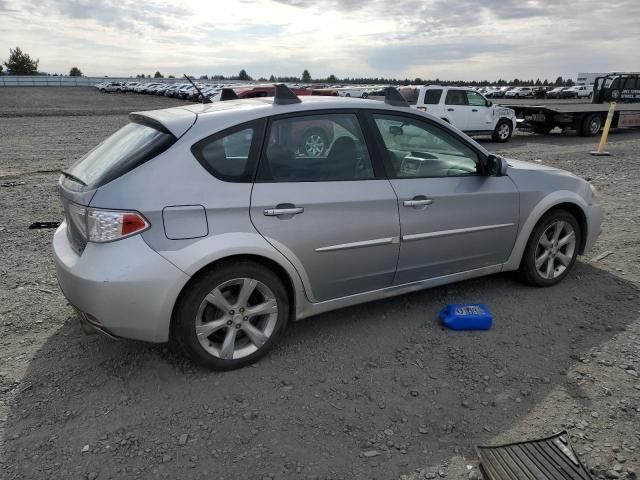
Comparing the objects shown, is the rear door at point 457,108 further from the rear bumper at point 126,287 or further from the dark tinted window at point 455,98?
the rear bumper at point 126,287

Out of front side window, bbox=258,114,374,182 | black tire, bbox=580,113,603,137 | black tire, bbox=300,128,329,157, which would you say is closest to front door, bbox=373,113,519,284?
front side window, bbox=258,114,374,182

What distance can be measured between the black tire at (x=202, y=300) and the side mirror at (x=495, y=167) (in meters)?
1.92

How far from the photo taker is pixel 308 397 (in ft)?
10.3

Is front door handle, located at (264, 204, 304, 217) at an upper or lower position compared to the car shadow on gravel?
upper

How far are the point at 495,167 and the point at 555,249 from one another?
112 cm

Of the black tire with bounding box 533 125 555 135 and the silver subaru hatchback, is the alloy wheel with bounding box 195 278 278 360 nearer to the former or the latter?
the silver subaru hatchback

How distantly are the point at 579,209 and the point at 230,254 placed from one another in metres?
3.31

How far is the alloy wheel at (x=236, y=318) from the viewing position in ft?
10.5

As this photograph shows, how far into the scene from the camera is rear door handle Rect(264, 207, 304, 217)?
3.24m

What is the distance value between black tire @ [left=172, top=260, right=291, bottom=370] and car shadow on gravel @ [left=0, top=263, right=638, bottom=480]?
0.33 ft

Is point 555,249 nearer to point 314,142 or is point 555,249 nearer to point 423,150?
point 423,150

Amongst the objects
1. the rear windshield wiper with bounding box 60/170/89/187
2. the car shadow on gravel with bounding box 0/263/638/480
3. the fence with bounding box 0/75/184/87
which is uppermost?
the rear windshield wiper with bounding box 60/170/89/187

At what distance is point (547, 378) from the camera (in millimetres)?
3311

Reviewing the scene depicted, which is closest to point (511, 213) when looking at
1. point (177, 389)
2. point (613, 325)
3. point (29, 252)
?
point (613, 325)
